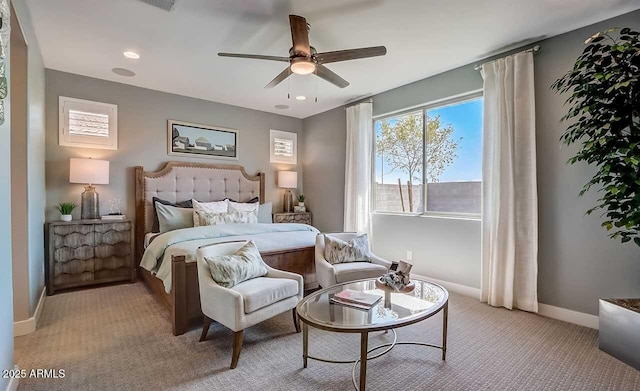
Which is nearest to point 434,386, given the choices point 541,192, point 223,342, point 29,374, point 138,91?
point 223,342

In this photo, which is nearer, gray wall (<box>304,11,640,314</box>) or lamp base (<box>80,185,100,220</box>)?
gray wall (<box>304,11,640,314</box>)

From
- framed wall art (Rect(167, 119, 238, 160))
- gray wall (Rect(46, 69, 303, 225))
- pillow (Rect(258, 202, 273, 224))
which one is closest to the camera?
gray wall (Rect(46, 69, 303, 225))

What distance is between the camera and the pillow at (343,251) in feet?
10.7

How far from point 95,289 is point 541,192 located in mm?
5228

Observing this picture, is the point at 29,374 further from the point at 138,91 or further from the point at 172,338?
the point at 138,91

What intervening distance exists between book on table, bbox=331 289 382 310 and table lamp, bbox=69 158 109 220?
3.46 m

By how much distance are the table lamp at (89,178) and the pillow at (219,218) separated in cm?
121

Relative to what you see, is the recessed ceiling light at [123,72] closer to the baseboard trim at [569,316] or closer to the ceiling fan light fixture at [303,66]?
the ceiling fan light fixture at [303,66]

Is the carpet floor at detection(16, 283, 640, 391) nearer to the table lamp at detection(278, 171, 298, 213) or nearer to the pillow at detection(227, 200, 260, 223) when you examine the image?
the pillow at detection(227, 200, 260, 223)

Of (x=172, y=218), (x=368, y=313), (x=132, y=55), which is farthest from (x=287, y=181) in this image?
(x=368, y=313)

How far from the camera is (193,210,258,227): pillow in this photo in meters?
4.04

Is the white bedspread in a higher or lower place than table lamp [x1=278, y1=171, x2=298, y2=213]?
lower

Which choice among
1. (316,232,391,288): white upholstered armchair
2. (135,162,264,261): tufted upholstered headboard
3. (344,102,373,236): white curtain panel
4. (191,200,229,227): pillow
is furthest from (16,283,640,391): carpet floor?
(344,102,373,236): white curtain panel

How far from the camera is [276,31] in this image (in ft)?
9.66
